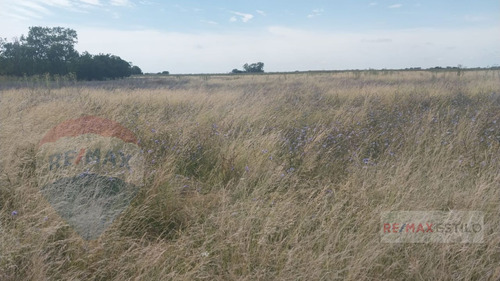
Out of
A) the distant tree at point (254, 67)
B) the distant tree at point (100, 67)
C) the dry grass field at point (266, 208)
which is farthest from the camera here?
the distant tree at point (254, 67)

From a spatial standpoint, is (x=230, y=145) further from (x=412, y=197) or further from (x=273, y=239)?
(x=412, y=197)

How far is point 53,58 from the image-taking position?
→ 32.1 meters

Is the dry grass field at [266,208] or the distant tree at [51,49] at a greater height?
the distant tree at [51,49]

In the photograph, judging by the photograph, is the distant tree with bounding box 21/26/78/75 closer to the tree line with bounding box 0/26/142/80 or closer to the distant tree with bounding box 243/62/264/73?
the tree line with bounding box 0/26/142/80

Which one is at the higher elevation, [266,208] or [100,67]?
[100,67]

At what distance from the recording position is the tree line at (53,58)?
91.0ft

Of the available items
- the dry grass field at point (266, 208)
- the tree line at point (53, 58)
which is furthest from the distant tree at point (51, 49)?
the dry grass field at point (266, 208)

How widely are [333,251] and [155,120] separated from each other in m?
3.64

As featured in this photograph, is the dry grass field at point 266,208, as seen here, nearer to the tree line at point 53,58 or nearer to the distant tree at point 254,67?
the tree line at point 53,58

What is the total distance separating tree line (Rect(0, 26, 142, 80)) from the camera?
27.7 meters

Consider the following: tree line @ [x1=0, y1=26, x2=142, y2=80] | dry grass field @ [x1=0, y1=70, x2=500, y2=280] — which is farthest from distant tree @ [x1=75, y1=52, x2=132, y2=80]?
dry grass field @ [x1=0, y1=70, x2=500, y2=280]

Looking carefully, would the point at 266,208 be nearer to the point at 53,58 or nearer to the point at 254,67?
the point at 53,58

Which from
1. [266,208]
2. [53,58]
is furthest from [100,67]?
[266,208]

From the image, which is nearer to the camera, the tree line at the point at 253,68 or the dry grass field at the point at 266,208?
the dry grass field at the point at 266,208
